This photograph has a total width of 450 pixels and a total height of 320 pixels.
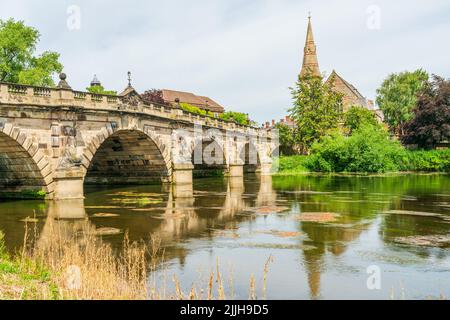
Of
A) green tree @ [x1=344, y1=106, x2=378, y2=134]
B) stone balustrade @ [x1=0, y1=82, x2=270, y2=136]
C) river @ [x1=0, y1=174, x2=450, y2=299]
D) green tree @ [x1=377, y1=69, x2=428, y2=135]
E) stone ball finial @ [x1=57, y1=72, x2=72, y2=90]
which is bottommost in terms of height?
river @ [x1=0, y1=174, x2=450, y2=299]

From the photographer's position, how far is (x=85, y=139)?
27.5 metres

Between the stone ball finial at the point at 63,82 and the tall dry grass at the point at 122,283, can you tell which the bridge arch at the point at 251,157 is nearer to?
the stone ball finial at the point at 63,82

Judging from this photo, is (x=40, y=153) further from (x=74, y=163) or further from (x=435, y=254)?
(x=435, y=254)

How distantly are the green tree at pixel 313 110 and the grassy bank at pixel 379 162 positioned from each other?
5968mm

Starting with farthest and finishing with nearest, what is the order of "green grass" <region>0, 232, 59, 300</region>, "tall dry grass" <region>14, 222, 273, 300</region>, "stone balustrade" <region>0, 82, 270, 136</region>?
"stone balustrade" <region>0, 82, 270, 136</region>
"green grass" <region>0, 232, 59, 300</region>
"tall dry grass" <region>14, 222, 273, 300</region>

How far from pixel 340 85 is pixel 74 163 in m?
72.8

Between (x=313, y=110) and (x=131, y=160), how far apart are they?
3379 cm

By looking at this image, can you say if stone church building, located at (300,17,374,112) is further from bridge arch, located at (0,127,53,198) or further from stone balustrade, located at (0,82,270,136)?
bridge arch, located at (0,127,53,198)

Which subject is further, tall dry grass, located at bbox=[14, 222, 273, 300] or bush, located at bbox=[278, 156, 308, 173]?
bush, located at bbox=[278, 156, 308, 173]

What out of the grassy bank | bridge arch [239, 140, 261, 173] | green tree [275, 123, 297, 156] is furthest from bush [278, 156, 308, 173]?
green tree [275, 123, 297, 156]

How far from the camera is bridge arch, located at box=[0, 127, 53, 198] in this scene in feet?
79.3

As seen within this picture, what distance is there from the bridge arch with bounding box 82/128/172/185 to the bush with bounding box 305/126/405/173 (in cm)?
2611

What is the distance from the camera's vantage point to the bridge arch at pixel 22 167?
24156 mm

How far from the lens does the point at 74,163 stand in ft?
84.5
